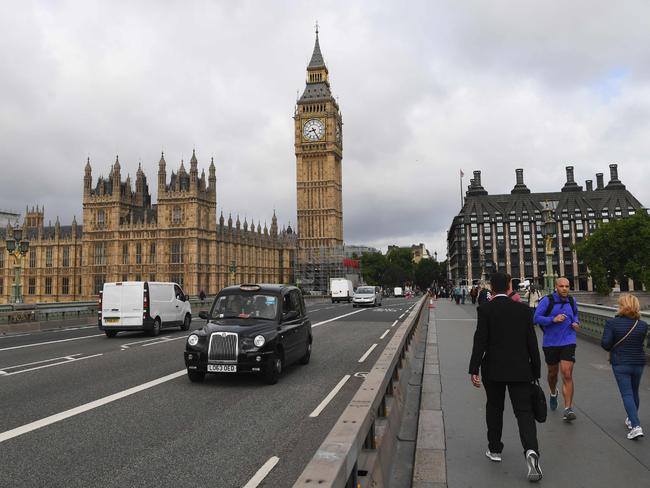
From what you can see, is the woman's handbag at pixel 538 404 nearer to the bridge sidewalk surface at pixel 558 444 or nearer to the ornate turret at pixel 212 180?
the bridge sidewalk surface at pixel 558 444

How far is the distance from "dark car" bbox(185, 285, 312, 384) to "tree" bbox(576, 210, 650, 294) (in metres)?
64.7

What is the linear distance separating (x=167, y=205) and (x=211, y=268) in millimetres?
11635

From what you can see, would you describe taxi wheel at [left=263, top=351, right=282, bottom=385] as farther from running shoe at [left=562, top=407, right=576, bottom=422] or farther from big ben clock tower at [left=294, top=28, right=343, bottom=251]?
big ben clock tower at [left=294, top=28, right=343, bottom=251]

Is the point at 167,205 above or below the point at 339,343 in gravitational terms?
above

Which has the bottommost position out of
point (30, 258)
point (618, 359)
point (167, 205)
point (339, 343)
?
point (339, 343)

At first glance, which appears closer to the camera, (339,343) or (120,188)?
(339,343)

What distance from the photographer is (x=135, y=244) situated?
80875 millimetres

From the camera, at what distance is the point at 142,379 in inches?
397

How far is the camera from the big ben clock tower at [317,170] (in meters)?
112

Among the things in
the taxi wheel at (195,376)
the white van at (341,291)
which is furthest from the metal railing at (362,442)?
the white van at (341,291)

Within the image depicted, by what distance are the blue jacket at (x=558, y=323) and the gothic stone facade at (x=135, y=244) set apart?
69.3 metres

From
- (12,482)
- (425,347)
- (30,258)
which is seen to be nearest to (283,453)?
(12,482)

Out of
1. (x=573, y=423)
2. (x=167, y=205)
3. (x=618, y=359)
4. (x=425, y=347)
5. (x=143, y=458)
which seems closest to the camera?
(x=143, y=458)

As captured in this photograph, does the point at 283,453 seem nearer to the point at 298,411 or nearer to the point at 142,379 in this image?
the point at 298,411
